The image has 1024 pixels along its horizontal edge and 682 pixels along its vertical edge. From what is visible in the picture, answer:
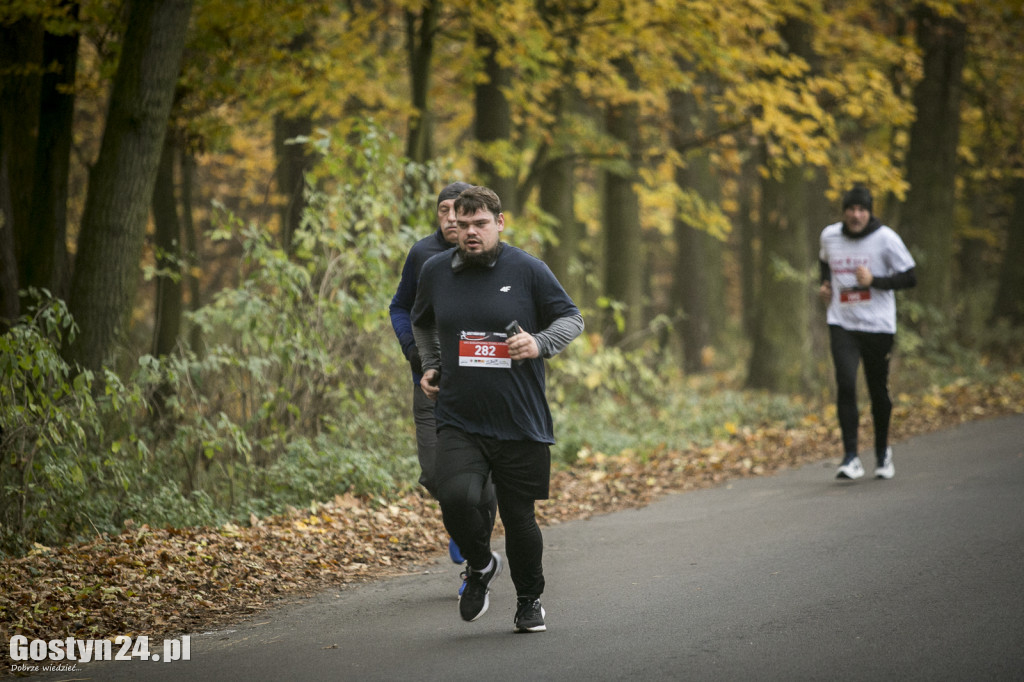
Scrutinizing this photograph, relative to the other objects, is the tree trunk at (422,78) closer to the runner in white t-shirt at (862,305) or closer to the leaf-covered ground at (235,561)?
the leaf-covered ground at (235,561)

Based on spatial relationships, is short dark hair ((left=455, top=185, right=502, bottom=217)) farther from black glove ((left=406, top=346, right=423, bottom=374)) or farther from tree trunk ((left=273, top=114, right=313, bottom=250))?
tree trunk ((left=273, top=114, right=313, bottom=250))

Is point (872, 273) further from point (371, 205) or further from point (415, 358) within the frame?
point (371, 205)

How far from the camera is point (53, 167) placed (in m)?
11.0

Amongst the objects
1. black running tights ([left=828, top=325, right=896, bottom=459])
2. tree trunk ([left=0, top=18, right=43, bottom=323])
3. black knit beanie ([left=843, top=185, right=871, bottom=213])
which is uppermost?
tree trunk ([left=0, top=18, right=43, bottom=323])

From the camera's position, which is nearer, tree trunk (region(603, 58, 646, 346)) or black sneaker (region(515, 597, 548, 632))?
black sneaker (region(515, 597, 548, 632))

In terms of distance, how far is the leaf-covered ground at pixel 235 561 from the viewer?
5.91 meters

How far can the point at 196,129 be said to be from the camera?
41.8 feet

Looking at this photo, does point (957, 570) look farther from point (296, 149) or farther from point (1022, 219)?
point (1022, 219)

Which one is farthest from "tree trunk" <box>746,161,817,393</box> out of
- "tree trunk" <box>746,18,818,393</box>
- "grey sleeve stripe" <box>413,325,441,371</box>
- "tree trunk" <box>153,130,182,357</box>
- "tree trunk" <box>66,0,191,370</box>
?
"grey sleeve stripe" <box>413,325,441,371</box>

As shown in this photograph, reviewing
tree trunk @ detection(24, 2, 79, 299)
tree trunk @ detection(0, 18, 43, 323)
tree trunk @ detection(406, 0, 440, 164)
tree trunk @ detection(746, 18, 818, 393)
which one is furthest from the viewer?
tree trunk @ detection(746, 18, 818, 393)

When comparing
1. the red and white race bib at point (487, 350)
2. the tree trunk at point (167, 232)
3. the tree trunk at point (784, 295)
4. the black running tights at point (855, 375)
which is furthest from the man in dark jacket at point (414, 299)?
the tree trunk at point (784, 295)

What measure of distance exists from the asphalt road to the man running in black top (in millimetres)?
588

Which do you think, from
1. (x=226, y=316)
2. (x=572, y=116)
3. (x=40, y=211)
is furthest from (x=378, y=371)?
(x=572, y=116)

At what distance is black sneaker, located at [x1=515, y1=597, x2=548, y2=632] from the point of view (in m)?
5.32
